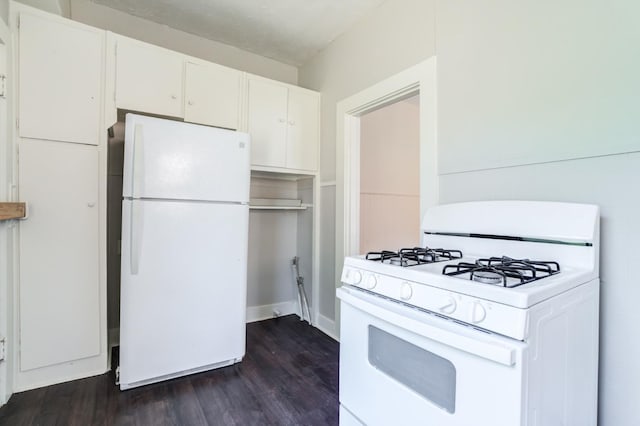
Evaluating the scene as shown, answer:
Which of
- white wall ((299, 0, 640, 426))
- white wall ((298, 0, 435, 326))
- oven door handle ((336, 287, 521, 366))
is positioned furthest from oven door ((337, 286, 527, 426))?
white wall ((298, 0, 435, 326))

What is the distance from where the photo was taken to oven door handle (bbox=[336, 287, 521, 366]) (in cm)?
82

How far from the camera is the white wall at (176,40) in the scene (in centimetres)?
238

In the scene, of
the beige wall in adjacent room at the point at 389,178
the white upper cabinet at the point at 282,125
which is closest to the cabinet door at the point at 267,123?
the white upper cabinet at the point at 282,125

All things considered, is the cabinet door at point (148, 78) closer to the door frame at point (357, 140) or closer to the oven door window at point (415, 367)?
the door frame at point (357, 140)

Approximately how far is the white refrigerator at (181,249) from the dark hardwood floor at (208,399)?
0.11 metres

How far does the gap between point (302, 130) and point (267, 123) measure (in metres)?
0.36

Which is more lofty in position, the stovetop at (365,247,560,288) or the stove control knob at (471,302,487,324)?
the stovetop at (365,247,560,288)

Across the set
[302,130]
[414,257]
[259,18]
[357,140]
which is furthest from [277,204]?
[414,257]

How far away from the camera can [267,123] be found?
2703mm

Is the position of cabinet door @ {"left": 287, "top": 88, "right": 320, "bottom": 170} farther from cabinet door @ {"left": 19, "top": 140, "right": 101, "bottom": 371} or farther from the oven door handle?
the oven door handle

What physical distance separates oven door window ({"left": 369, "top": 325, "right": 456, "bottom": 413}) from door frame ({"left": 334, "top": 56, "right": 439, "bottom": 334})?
1005mm

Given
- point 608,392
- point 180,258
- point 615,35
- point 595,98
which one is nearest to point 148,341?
point 180,258

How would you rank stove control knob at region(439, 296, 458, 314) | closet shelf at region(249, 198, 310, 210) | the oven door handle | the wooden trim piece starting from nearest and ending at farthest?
the oven door handle < stove control knob at region(439, 296, 458, 314) < the wooden trim piece < closet shelf at region(249, 198, 310, 210)

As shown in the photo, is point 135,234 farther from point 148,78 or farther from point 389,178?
point 389,178
